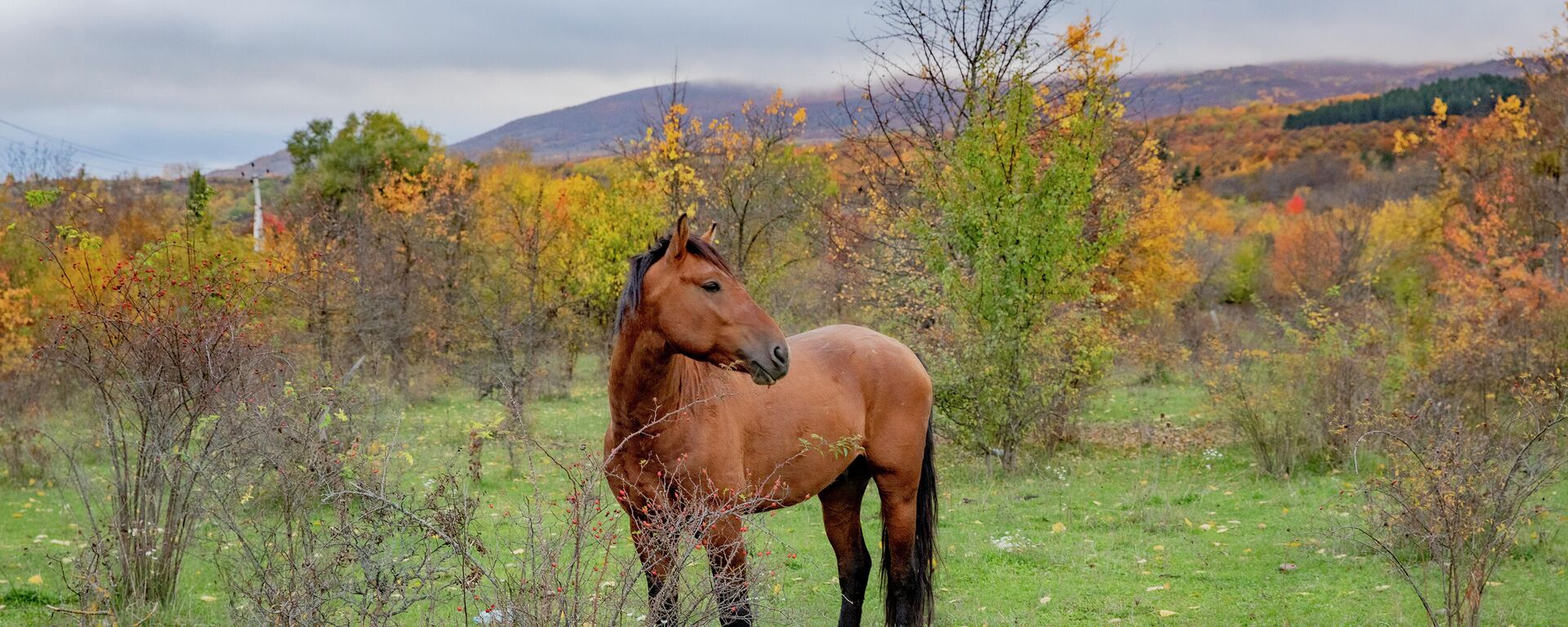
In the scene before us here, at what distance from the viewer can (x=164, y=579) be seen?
596 centimetres

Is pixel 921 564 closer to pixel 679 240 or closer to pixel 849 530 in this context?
pixel 849 530

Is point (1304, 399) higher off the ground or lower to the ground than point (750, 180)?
lower

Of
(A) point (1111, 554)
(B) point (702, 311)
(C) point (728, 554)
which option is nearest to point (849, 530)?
(C) point (728, 554)

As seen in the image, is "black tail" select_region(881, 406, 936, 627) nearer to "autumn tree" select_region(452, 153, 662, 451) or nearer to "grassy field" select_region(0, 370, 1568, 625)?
"grassy field" select_region(0, 370, 1568, 625)

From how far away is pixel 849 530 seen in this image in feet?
18.2

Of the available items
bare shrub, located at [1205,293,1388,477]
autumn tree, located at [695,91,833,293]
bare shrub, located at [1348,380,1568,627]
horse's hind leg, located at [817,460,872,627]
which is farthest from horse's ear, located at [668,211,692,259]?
autumn tree, located at [695,91,833,293]

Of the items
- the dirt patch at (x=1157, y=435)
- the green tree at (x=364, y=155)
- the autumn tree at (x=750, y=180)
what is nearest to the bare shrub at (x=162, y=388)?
the dirt patch at (x=1157, y=435)

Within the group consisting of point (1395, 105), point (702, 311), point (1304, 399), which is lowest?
point (1304, 399)

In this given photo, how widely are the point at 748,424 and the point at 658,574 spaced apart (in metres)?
0.86

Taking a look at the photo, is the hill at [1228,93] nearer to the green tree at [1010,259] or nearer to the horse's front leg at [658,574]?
the green tree at [1010,259]

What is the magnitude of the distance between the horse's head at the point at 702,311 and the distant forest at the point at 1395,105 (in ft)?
257

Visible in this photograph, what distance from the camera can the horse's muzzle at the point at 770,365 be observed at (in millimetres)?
3992

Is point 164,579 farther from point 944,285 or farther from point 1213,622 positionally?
point 944,285

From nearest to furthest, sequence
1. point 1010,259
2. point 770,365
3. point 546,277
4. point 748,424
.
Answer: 1. point 770,365
2. point 748,424
3. point 1010,259
4. point 546,277
